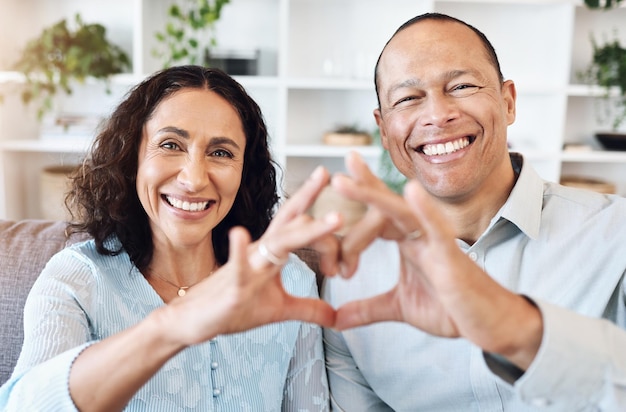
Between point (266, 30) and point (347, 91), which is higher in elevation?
point (266, 30)

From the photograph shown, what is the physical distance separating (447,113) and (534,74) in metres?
2.70

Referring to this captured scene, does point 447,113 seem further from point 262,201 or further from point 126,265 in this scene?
point 126,265

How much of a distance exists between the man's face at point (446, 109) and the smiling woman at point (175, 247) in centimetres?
34

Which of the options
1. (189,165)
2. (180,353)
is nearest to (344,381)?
(180,353)

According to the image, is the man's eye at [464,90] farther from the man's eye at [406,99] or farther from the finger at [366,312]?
the finger at [366,312]

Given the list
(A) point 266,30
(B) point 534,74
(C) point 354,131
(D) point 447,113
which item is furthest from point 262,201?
(B) point 534,74

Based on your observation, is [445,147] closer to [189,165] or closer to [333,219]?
[189,165]

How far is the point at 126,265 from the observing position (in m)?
1.41

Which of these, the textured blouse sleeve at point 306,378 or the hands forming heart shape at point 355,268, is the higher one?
the hands forming heart shape at point 355,268

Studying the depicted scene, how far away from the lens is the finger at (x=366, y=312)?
977mm

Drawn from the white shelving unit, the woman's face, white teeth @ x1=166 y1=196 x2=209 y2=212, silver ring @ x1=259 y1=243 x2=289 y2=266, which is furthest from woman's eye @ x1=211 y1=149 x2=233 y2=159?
the white shelving unit

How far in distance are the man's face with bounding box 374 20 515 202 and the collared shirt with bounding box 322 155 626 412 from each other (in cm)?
11

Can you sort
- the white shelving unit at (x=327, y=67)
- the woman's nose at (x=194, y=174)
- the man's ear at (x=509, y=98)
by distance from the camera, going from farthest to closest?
1. the white shelving unit at (x=327, y=67)
2. the man's ear at (x=509, y=98)
3. the woman's nose at (x=194, y=174)

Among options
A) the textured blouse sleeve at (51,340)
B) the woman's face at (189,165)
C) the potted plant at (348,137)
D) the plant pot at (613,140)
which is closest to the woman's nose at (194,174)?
the woman's face at (189,165)
